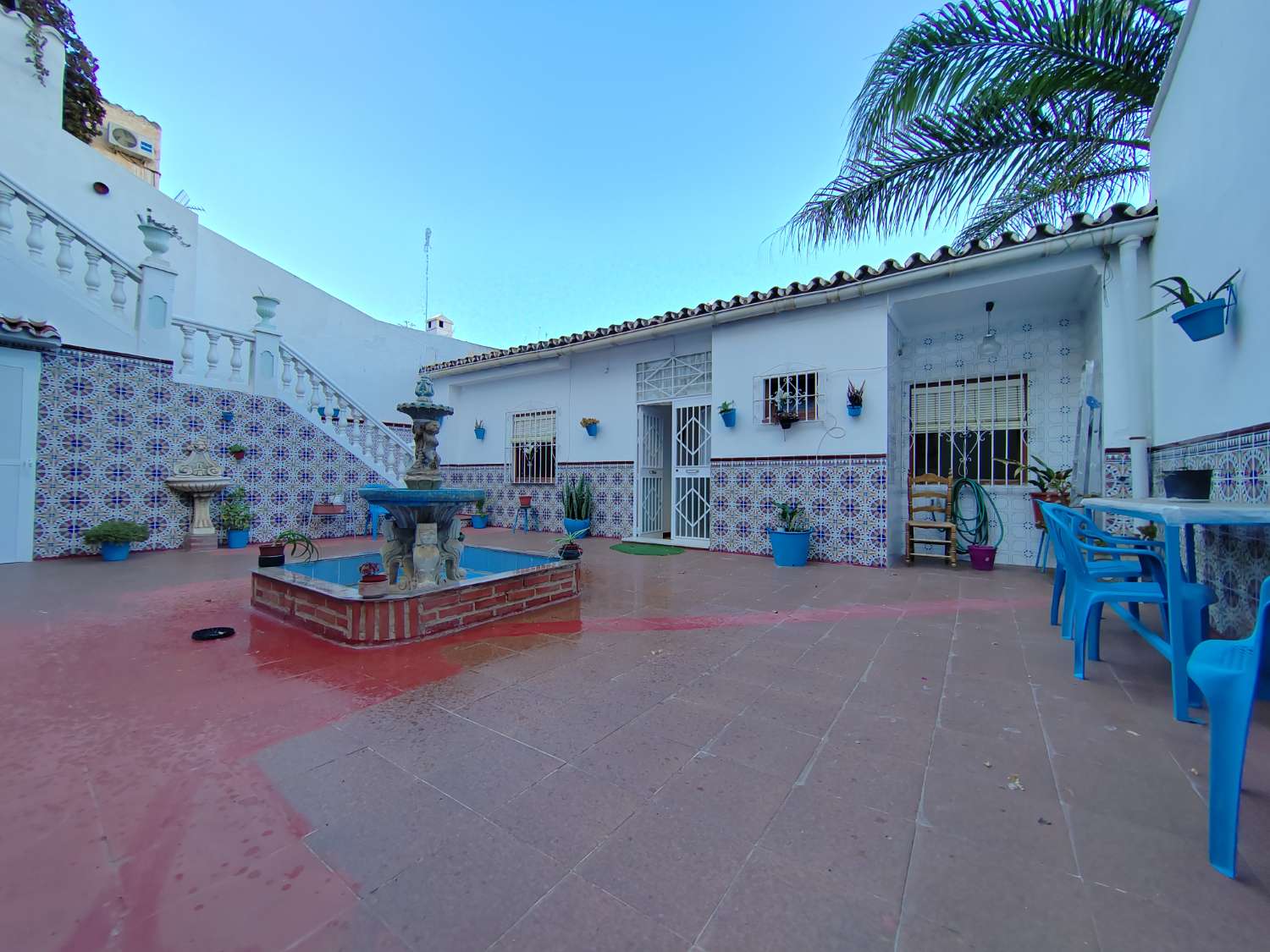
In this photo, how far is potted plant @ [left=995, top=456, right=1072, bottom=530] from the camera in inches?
207

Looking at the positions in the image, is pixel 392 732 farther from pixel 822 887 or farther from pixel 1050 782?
pixel 1050 782

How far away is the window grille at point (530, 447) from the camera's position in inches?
368

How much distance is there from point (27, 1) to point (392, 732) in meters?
13.3

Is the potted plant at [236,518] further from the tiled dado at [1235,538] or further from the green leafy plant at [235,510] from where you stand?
the tiled dado at [1235,538]

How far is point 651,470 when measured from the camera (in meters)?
8.29

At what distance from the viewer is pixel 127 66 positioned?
32.2 ft

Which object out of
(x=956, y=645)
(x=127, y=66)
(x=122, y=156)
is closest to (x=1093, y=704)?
(x=956, y=645)

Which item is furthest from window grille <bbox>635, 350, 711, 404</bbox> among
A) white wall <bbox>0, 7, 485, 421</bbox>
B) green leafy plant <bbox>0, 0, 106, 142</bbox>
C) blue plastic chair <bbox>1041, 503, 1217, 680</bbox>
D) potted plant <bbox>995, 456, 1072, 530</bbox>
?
green leafy plant <bbox>0, 0, 106, 142</bbox>

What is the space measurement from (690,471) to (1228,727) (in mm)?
6442

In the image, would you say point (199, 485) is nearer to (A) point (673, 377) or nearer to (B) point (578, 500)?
(B) point (578, 500)

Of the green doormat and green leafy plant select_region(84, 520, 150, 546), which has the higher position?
green leafy plant select_region(84, 520, 150, 546)

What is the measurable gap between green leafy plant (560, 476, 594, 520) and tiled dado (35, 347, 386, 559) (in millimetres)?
3593

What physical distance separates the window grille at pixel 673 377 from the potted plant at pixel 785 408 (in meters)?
1.29

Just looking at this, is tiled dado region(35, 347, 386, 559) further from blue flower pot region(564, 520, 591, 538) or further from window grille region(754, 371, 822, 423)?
window grille region(754, 371, 822, 423)
